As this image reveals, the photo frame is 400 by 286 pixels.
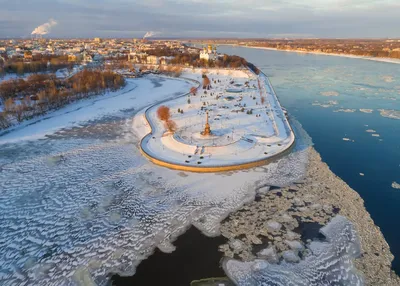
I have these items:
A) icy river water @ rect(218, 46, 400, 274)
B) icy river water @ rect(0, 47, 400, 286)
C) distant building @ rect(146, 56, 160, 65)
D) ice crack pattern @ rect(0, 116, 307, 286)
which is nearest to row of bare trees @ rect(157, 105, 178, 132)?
icy river water @ rect(0, 47, 400, 286)

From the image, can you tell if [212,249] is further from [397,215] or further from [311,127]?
[311,127]

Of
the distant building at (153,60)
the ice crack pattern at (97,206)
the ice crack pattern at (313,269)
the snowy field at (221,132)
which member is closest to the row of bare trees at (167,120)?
the snowy field at (221,132)

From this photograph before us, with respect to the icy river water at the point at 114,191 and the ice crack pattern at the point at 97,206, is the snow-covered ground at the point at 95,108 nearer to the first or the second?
the icy river water at the point at 114,191

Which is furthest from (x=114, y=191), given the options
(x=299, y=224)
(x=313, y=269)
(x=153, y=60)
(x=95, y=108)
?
(x=153, y=60)

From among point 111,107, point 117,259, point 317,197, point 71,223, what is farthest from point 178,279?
point 111,107

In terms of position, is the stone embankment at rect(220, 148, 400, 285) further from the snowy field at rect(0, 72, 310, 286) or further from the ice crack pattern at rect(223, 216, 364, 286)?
the snowy field at rect(0, 72, 310, 286)

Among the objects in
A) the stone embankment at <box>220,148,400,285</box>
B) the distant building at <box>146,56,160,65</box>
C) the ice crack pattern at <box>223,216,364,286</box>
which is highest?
the distant building at <box>146,56,160,65</box>
